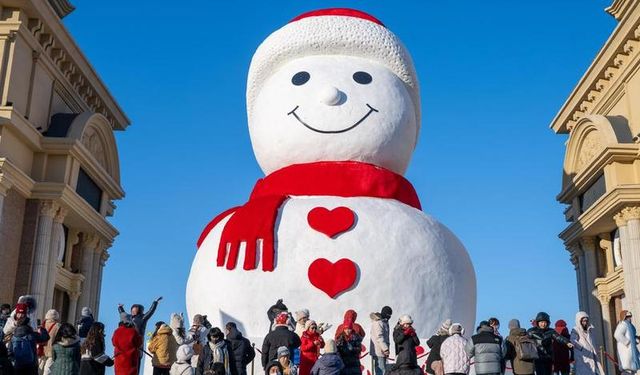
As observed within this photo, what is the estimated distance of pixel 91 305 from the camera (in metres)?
22.2

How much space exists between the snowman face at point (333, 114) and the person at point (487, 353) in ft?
17.6

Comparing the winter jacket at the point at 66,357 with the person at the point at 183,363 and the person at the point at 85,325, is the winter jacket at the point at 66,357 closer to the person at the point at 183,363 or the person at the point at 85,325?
the person at the point at 183,363

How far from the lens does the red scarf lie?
12.2 m

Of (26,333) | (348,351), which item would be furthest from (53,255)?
(348,351)

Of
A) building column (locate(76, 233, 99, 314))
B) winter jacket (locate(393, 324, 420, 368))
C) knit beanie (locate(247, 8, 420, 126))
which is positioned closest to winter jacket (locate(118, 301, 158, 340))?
winter jacket (locate(393, 324, 420, 368))

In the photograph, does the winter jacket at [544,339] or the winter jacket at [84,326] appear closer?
the winter jacket at [544,339]

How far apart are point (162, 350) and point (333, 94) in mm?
5541

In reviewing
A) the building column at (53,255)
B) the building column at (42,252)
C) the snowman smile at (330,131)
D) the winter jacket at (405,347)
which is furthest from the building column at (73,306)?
the winter jacket at (405,347)

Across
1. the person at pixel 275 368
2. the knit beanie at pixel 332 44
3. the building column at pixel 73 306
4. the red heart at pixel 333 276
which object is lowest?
the person at pixel 275 368

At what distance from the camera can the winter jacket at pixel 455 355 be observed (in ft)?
28.5

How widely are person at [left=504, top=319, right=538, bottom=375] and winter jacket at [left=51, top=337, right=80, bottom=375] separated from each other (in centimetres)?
526

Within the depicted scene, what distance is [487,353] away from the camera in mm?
8984

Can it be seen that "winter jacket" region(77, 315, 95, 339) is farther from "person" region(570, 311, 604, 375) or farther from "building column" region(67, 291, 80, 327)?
"building column" region(67, 291, 80, 327)

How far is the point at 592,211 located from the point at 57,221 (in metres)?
13.9
